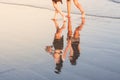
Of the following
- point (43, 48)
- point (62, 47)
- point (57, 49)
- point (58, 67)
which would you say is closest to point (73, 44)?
point (62, 47)

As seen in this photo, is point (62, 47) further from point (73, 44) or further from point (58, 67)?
point (58, 67)

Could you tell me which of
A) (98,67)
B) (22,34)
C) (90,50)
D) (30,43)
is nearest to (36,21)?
(22,34)

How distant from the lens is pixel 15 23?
13664 millimetres

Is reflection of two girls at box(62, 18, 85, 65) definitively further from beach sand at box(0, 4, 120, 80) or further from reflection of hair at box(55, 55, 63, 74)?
reflection of hair at box(55, 55, 63, 74)

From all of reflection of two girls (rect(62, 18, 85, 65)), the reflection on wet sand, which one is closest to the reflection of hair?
the reflection on wet sand

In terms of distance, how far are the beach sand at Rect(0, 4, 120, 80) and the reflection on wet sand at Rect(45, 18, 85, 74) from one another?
5.3 inches

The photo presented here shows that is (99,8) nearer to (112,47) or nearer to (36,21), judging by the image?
(36,21)

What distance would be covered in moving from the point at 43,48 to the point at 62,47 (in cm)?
57

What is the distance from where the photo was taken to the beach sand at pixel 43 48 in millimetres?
7586

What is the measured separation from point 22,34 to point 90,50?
9.75 feet

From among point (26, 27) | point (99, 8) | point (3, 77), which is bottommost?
point (99, 8)

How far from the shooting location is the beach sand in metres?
7.59

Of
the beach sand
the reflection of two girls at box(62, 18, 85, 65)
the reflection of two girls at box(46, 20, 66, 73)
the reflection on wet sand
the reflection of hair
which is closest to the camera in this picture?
the beach sand

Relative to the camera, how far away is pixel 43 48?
32.4 feet
